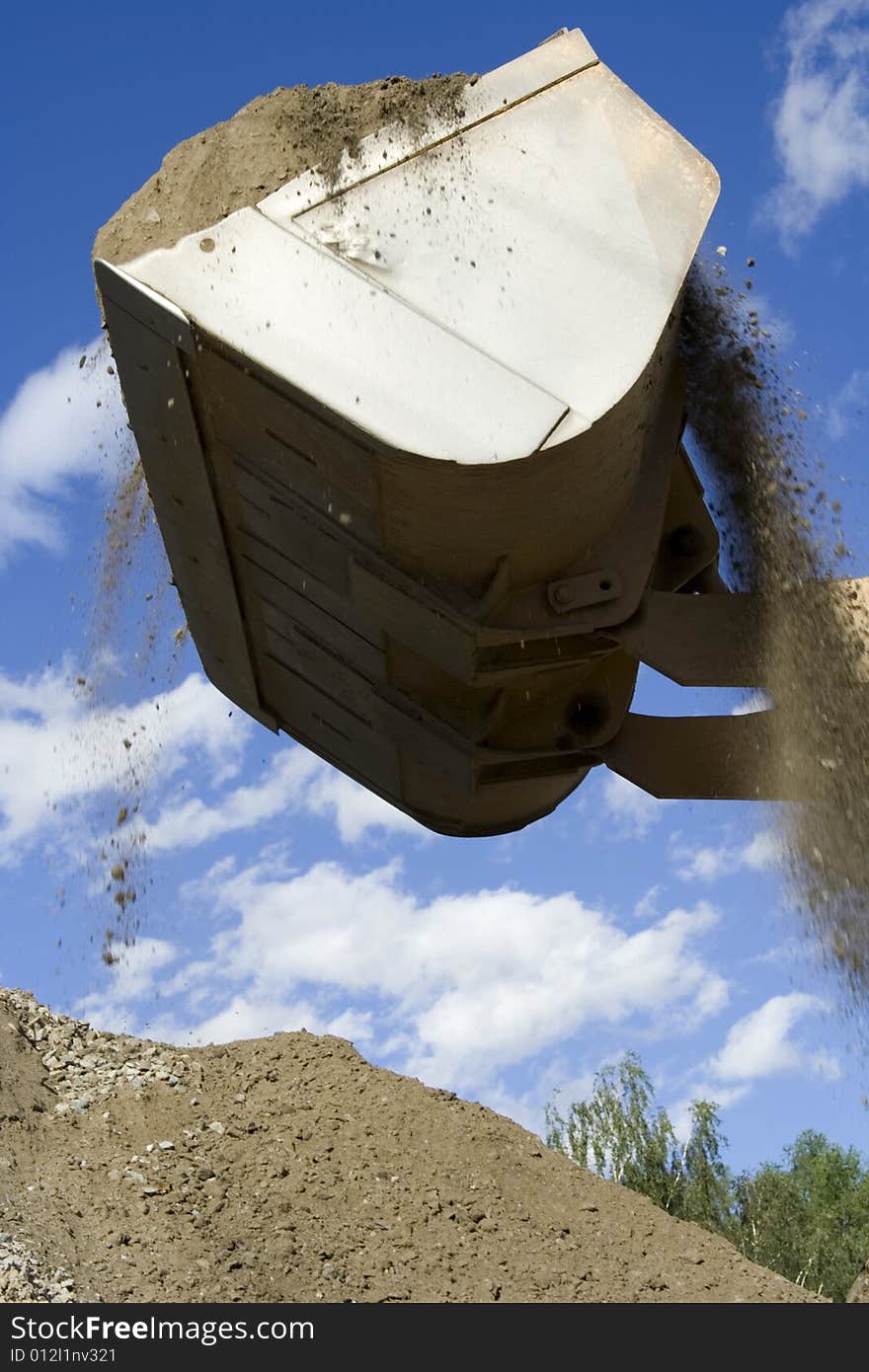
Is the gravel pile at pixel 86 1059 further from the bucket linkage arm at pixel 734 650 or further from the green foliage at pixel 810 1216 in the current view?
the green foliage at pixel 810 1216

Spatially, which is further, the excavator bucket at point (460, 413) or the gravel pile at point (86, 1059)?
the gravel pile at point (86, 1059)

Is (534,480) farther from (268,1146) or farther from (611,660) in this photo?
(268,1146)

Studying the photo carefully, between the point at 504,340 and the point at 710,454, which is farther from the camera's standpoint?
the point at 710,454

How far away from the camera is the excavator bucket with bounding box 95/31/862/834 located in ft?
13.1

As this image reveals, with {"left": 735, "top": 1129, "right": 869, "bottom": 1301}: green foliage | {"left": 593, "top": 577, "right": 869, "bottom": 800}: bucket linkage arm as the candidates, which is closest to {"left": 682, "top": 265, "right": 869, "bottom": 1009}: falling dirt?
{"left": 593, "top": 577, "right": 869, "bottom": 800}: bucket linkage arm

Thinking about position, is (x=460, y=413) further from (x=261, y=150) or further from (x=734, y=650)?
(x=734, y=650)

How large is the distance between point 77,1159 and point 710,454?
3.58m

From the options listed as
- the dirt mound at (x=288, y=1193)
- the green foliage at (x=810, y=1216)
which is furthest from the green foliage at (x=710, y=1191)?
the dirt mound at (x=288, y=1193)

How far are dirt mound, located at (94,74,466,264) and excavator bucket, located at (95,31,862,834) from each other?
0.30 ft

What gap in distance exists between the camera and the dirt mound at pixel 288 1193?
A: 508 centimetres

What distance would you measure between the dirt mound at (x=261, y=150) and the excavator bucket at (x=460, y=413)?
9cm

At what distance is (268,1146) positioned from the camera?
5.89m

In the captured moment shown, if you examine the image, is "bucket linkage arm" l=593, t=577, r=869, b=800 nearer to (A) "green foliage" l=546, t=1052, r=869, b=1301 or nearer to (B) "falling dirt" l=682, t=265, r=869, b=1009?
(B) "falling dirt" l=682, t=265, r=869, b=1009

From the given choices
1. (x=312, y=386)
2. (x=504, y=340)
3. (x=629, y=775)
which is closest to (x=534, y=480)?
(x=504, y=340)
